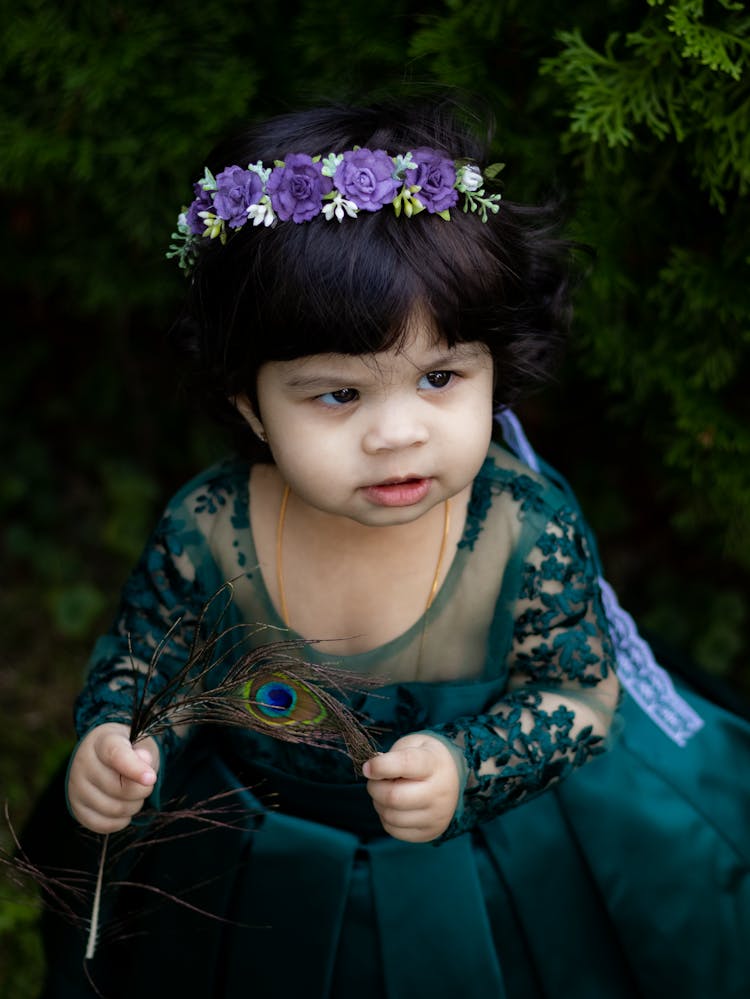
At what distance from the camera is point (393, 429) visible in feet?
4.65

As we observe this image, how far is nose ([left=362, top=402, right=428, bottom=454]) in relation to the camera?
1417mm

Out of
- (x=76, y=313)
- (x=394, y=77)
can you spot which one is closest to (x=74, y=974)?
(x=394, y=77)

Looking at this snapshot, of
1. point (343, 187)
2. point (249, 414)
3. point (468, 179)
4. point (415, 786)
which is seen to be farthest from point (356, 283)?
point (415, 786)

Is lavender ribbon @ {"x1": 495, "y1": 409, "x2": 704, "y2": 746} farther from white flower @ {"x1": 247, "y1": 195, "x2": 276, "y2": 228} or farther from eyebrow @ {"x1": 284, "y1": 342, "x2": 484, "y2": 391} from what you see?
white flower @ {"x1": 247, "y1": 195, "x2": 276, "y2": 228}

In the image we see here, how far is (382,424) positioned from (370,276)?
0.63 feet

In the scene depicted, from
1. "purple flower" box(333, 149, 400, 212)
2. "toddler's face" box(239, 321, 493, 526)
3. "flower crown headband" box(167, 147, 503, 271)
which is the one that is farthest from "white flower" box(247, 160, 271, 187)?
"toddler's face" box(239, 321, 493, 526)

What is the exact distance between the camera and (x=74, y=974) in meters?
1.87

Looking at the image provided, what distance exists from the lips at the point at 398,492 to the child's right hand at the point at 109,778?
1.56 ft

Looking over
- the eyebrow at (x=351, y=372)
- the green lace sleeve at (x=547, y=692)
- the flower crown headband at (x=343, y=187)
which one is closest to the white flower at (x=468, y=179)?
the flower crown headband at (x=343, y=187)

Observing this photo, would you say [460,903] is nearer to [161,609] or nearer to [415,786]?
[415,786]

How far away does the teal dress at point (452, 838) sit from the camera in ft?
5.57

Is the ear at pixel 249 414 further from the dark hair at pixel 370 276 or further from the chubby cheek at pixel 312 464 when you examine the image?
the chubby cheek at pixel 312 464

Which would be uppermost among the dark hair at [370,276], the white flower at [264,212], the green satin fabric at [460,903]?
the white flower at [264,212]

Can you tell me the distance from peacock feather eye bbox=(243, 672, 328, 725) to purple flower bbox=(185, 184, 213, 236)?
2.16 feet
